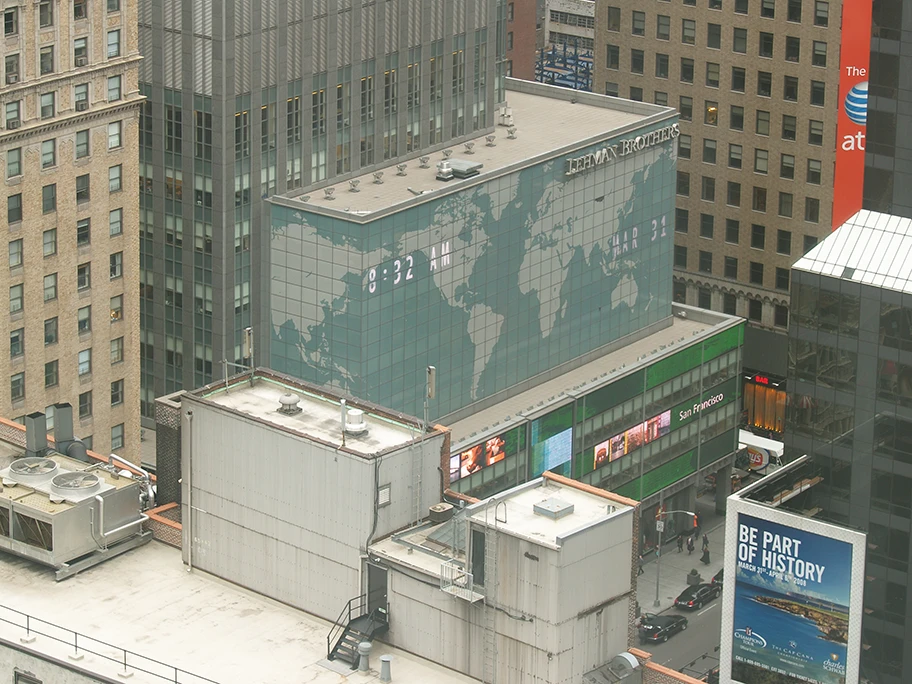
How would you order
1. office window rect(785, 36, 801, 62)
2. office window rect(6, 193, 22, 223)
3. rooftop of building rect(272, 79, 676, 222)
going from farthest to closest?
1. office window rect(785, 36, 801, 62)
2. rooftop of building rect(272, 79, 676, 222)
3. office window rect(6, 193, 22, 223)

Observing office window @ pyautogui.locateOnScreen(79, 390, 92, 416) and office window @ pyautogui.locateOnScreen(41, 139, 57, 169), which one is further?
office window @ pyautogui.locateOnScreen(79, 390, 92, 416)

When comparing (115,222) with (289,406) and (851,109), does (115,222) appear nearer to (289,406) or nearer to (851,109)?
(851,109)

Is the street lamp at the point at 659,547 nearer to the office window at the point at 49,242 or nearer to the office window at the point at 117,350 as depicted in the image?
the office window at the point at 117,350

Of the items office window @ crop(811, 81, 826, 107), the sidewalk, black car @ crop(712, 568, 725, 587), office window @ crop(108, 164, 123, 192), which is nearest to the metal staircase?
office window @ crop(108, 164, 123, 192)

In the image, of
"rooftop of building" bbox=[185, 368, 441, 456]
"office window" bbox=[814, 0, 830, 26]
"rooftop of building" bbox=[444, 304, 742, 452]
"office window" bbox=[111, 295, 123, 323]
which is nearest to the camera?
"rooftop of building" bbox=[185, 368, 441, 456]

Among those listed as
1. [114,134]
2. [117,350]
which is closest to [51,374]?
[117,350]

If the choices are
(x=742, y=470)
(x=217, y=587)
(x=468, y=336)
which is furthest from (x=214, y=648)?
(x=742, y=470)

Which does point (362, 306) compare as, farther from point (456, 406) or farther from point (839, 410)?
point (839, 410)

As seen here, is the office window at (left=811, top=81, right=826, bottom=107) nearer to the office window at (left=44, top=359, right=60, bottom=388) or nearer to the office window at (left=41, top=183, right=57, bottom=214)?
the office window at (left=41, top=183, right=57, bottom=214)
